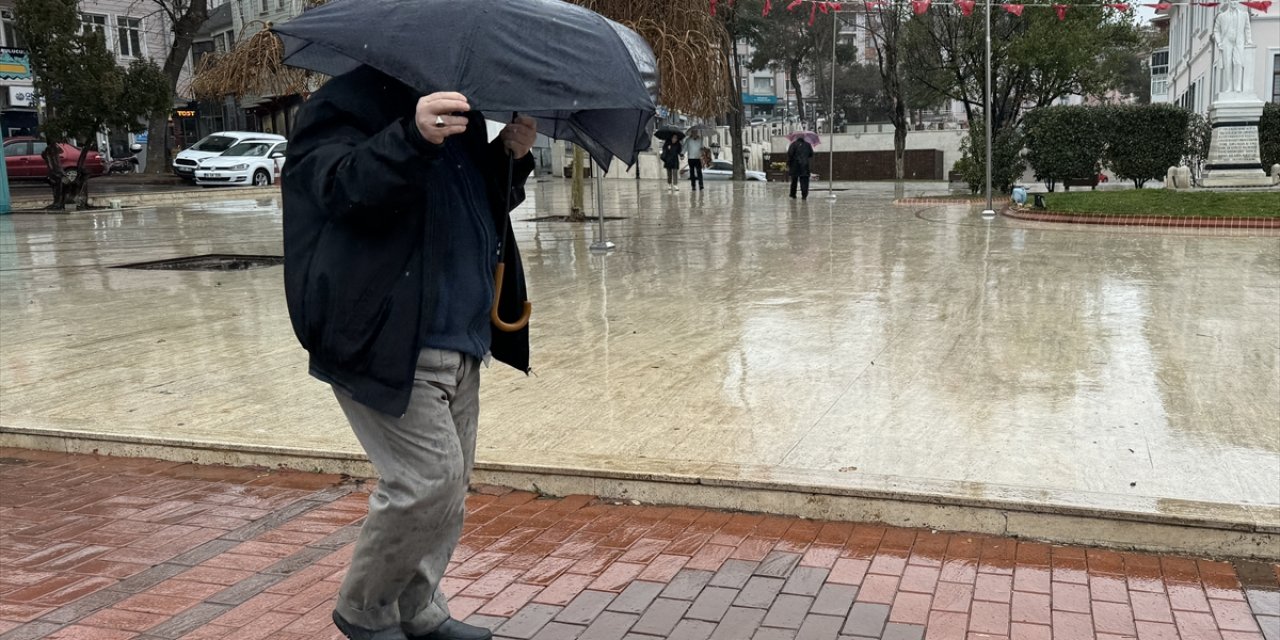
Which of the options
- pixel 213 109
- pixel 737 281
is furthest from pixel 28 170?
pixel 737 281

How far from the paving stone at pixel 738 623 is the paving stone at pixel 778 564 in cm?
29

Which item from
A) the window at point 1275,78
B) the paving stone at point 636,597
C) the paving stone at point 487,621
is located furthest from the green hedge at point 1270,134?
the paving stone at point 487,621

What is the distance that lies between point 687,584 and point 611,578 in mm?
250

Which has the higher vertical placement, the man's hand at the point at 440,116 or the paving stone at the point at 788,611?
the man's hand at the point at 440,116

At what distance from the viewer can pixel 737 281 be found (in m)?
10.0

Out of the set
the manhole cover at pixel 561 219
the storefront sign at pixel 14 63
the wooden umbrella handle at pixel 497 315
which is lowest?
the manhole cover at pixel 561 219

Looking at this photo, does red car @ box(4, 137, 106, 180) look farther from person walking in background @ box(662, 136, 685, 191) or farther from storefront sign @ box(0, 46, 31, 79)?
person walking in background @ box(662, 136, 685, 191)

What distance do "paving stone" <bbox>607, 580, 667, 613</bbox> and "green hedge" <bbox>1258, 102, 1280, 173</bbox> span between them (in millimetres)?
23023

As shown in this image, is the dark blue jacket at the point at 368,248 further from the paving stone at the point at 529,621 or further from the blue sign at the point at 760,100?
the blue sign at the point at 760,100

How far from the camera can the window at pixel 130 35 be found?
46938mm

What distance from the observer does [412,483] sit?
259cm

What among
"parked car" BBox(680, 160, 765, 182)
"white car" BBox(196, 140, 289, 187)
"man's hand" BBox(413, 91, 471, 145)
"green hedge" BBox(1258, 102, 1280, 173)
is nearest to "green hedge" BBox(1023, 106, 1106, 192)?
"green hedge" BBox(1258, 102, 1280, 173)

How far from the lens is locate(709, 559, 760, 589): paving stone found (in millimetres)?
3533

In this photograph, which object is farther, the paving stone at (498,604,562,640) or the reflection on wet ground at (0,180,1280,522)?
the reflection on wet ground at (0,180,1280,522)
